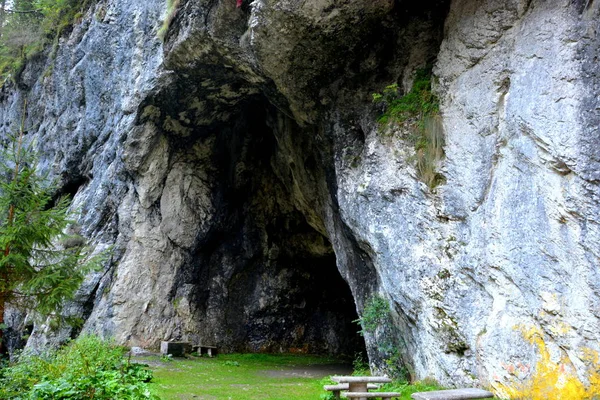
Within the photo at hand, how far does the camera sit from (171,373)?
12.1 metres

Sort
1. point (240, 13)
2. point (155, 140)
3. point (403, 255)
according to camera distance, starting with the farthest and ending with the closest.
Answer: point (155, 140) → point (240, 13) → point (403, 255)

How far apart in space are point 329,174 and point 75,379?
8007 mm

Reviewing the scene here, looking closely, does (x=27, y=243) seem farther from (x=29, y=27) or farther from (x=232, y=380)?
(x=29, y=27)

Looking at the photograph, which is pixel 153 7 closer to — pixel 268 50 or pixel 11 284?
pixel 268 50

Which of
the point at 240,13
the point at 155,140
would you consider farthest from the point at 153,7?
the point at 240,13

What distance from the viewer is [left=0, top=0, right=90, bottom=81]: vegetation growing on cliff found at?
71.7 feet

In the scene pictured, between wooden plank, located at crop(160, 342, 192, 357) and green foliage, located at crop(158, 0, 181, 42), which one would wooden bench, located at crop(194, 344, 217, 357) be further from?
green foliage, located at crop(158, 0, 181, 42)

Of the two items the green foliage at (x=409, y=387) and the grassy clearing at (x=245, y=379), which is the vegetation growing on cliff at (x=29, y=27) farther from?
the green foliage at (x=409, y=387)

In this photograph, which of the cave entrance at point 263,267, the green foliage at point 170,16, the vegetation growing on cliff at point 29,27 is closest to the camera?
the green foliage at point 170,16

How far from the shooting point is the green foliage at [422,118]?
944 cm

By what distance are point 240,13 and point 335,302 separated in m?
13.5

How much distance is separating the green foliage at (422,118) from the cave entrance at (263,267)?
791cm

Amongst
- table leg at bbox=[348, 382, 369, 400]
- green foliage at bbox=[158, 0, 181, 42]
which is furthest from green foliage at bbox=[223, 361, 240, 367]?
green foliage at bbox=[158, 0, 181, 42]

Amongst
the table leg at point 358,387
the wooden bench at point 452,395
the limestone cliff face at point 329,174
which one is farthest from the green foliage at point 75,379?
the limestone cliff face at point 329,174
